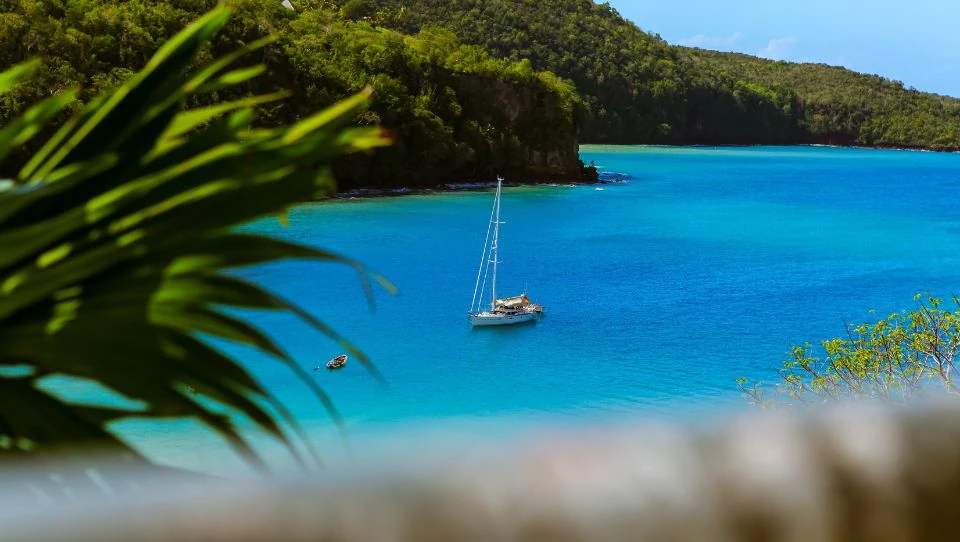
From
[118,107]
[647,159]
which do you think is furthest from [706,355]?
[647,159]

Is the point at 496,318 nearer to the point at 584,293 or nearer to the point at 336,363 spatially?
the point at 584,293

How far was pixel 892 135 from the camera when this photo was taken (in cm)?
9350

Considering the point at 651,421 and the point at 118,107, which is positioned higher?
the point at 118,107

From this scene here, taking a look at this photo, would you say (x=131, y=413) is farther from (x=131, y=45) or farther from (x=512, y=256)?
(x=131, y=45)

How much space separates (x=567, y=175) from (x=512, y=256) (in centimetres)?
2001

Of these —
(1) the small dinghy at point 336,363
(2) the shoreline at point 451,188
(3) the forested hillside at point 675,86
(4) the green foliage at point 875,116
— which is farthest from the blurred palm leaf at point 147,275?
(4) the green foliage at point 875,116

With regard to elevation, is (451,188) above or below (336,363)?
above

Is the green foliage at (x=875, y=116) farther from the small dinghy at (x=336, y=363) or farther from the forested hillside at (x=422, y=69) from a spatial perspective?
the small dinghy at (x=336, y=363)

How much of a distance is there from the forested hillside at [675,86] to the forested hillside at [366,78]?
62.0ft

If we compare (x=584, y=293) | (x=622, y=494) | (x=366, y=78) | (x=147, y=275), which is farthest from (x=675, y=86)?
(x=622, y=494)

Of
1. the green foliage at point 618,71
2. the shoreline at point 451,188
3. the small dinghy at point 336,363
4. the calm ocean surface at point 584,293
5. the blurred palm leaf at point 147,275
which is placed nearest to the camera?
the blurred palm leaf at point 147,275

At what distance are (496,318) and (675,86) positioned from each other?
66.0 m

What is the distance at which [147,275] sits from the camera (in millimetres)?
731

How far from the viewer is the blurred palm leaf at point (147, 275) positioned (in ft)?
2.37
